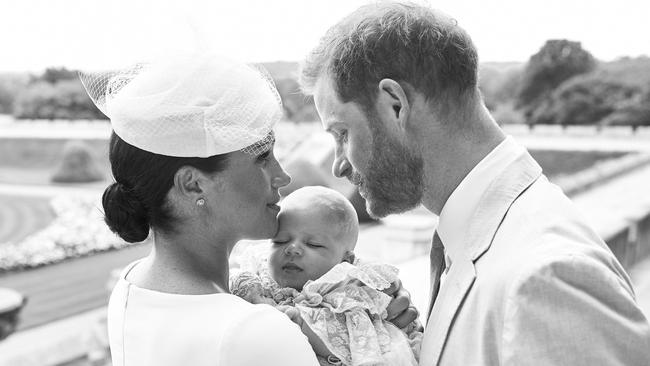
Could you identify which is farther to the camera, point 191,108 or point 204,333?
point 191,108

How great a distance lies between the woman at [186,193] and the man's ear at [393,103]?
0.24 metres

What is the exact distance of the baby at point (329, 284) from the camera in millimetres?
1559

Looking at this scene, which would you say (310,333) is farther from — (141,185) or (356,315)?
(141,185)

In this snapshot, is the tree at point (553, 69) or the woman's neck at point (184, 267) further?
the tree at point (553, 69)

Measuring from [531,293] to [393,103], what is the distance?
537 millimetres

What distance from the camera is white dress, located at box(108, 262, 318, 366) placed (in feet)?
4.05

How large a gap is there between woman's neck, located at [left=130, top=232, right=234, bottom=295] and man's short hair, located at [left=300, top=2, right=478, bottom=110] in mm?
467

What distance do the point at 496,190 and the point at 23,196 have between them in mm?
20103

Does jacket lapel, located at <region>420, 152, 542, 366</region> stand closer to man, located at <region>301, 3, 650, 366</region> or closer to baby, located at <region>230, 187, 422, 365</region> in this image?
man, located at <region>301, 3, 650, 366</region>

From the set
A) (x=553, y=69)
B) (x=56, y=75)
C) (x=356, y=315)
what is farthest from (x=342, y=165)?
(x=553, y=69)

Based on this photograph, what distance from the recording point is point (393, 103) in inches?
59.5

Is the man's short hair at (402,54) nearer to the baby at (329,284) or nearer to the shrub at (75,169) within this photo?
the baby at (329,284)

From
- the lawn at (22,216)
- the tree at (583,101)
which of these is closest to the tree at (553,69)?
the tree at (583,101)

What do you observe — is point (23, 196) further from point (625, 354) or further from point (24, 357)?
point (625, 354)
